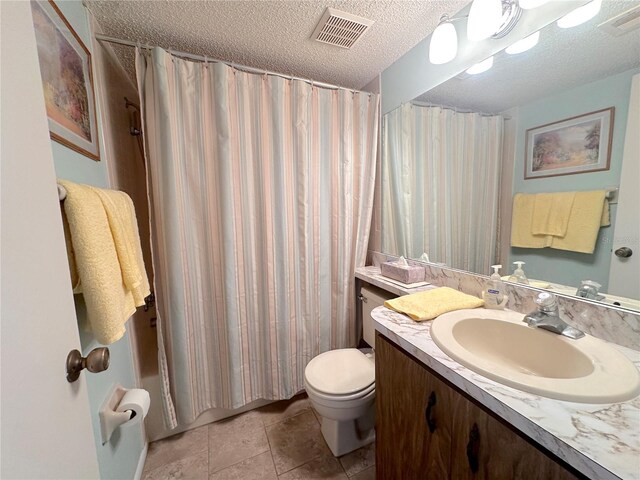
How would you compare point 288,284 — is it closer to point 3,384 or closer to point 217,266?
point 217,266

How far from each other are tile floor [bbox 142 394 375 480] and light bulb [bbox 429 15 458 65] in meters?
2.08

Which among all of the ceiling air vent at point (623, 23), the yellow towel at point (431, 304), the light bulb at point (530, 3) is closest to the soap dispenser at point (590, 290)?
the yellow towel at point (431, 304)

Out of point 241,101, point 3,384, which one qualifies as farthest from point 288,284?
point 3,384

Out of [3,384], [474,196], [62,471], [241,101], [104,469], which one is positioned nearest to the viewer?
[3,384]

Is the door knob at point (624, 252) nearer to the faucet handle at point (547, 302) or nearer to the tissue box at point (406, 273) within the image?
the faucet handle at point (547, 302)

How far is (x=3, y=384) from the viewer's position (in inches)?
13.1

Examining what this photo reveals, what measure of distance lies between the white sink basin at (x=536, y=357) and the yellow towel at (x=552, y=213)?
1.16ft

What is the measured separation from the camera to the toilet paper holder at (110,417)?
0.89 m

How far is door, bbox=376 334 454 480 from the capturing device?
2.24 feet

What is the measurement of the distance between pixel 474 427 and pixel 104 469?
1274 mm

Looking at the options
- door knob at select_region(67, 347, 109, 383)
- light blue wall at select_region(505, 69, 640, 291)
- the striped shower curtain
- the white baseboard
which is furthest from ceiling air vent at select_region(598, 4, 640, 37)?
the white baseboard

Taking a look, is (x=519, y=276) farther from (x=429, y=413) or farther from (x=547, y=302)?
(x=429, y=413)

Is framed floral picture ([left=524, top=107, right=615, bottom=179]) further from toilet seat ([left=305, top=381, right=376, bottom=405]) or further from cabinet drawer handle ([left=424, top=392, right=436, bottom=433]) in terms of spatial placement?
toilet seat ([left=305, top=381, right=376, bottom=405])

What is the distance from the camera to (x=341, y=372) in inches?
49.5
